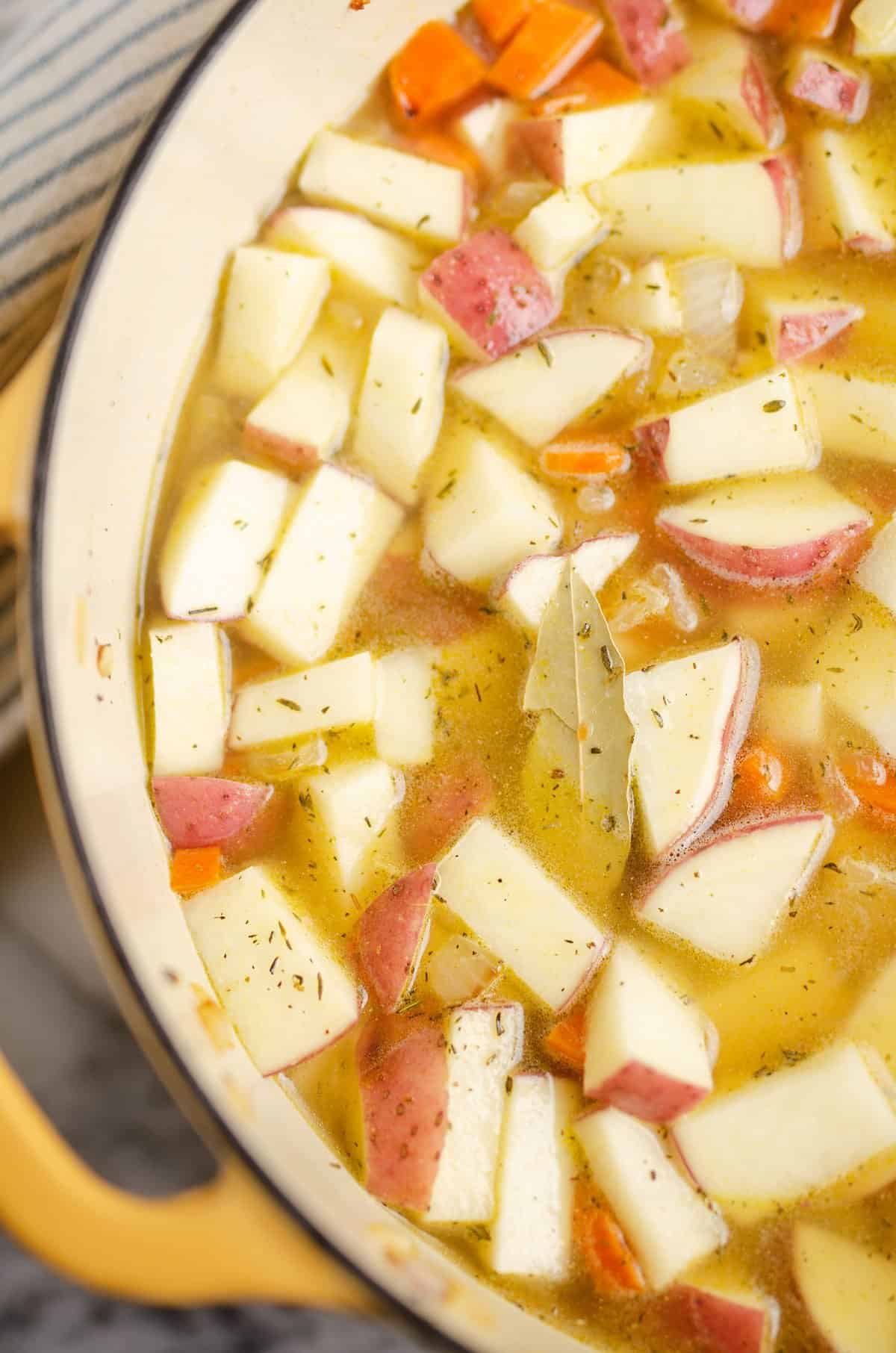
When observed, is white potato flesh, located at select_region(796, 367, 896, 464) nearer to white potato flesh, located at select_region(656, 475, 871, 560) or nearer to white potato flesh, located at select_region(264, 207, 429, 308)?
white potato flesh, located at select_region(656, 475, 871, 560)

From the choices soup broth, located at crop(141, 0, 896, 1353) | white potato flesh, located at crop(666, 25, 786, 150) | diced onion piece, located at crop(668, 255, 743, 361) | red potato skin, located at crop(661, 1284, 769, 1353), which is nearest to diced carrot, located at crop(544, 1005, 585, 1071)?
soup broth, located at crop(141, 0, 896, 1353)

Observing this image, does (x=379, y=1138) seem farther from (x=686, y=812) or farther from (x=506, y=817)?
(x=686, y=812)

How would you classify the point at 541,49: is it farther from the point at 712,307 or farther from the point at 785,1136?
the point at 785,1136

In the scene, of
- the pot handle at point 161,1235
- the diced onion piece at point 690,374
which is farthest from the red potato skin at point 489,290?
the pot handle at point 161,1235

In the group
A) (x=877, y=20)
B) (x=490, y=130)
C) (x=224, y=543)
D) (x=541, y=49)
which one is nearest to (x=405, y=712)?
(x=224, y=543)

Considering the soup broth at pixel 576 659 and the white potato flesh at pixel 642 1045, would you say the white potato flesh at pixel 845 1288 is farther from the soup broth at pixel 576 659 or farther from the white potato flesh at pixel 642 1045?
the white potato flesh at pixel 642 1045

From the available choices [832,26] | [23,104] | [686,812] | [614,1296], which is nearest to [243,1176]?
[614,1296]
